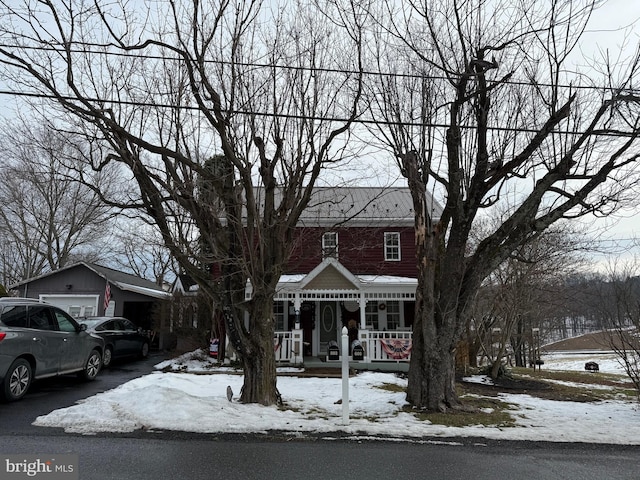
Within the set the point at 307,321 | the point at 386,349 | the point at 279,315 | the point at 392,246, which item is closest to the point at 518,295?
the point at 386,349

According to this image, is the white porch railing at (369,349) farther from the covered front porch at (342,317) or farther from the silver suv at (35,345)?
the silver suv at (35,345)

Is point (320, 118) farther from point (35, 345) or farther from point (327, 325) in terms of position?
point (327, 325)

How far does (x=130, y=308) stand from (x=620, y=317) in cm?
1974

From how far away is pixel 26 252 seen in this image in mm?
29000

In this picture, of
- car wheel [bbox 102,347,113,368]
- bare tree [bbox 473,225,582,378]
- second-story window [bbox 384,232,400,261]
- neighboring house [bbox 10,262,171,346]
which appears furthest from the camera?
neighboring house [bbox 10,262,171,346]

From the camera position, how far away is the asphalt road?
4.40m

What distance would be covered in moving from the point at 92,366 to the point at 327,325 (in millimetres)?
9279

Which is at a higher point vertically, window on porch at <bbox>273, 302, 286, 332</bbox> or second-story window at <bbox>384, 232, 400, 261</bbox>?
second-story window at <bbox>384, 232, 400, 261</bbox>

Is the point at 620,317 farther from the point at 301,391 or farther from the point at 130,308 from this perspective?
the point at 130,308

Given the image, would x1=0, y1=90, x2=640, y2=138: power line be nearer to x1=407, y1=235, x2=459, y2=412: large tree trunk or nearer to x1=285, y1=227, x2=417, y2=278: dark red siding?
x1=407, y1=235, x2=459, y2=412: large tree trunk

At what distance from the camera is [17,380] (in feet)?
24.0

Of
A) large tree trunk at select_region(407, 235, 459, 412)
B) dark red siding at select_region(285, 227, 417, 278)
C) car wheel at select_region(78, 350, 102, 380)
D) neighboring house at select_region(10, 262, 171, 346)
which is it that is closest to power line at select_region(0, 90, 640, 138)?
large tree trunk at select_region(407, 235, 459, 412)

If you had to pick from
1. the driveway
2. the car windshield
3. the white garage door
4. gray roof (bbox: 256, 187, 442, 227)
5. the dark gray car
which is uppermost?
gray roof (bbox: 256, 187, 442, 227)

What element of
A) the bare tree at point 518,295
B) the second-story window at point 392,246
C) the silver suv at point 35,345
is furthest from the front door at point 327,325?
the silver suv at point 35,345
